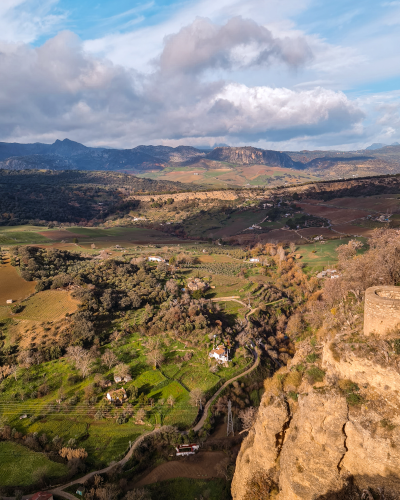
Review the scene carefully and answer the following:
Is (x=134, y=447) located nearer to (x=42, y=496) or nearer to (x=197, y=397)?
(x=42, y=496)

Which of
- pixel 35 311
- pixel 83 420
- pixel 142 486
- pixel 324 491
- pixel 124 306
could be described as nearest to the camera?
pixel 324 491

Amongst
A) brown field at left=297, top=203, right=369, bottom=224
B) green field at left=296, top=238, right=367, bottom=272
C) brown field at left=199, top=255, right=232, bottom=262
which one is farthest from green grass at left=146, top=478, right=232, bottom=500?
brown field at left=297, top=203, right=369, bottom=224

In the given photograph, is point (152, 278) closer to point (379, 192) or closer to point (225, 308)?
point (225, 308)

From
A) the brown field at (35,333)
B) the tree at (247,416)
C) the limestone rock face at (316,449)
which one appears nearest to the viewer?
the limestone rock face at (316,449)

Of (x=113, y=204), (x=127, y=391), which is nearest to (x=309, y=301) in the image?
(x=127, y=391)

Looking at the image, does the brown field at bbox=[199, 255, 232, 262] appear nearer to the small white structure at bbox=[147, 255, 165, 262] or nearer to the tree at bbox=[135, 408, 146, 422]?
the small white structure at bbox=[147, 255, 165, 262]

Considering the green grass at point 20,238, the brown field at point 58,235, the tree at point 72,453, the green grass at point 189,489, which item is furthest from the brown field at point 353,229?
the green grass at point 20,238

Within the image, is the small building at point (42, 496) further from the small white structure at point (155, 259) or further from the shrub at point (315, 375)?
the small white structure at point (155, 259)

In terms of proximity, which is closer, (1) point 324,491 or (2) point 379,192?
(1) point 324,491

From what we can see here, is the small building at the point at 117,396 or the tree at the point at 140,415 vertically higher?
the small building at the point at 117,396
